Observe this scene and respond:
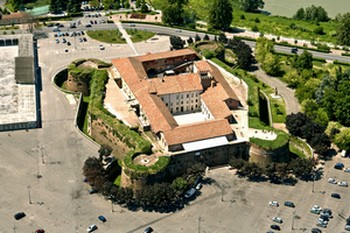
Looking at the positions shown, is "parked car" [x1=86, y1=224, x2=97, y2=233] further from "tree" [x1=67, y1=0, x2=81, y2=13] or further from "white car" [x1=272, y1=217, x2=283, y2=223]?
"tree" [x1=67, y1=0, x2=81, y2=13]

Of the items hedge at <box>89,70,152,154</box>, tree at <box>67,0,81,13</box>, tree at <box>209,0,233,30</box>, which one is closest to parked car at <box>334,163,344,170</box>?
hedge at <box>89,70,152,154</box>

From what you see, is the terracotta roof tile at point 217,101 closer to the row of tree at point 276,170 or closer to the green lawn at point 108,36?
the row of tree at point 276,170

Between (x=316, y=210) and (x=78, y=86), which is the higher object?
(x=78, y=86)

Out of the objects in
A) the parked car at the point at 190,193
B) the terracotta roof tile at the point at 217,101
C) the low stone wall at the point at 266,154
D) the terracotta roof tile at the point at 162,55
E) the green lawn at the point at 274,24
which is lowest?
the parked car at the point at 190,193

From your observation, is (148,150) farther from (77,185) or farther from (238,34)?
(238,34)

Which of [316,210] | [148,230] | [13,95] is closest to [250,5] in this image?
[13,95]

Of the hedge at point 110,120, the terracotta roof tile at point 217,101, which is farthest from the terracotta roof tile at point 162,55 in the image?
the terracotta roof tile at point 217,101

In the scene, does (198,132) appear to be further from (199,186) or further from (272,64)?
(272,64)
